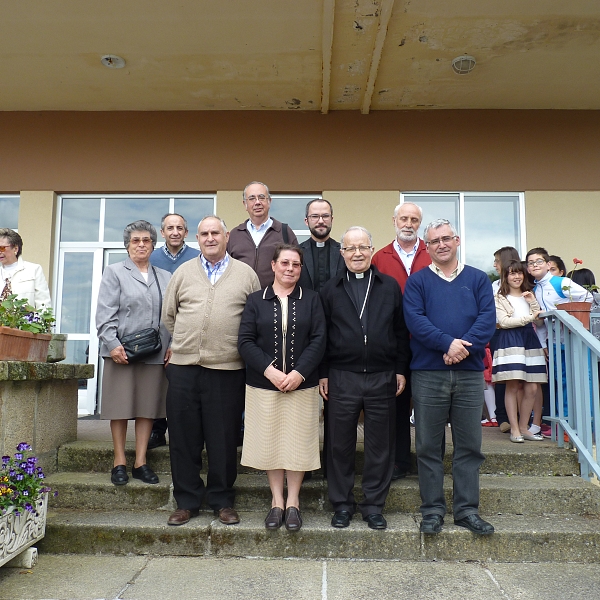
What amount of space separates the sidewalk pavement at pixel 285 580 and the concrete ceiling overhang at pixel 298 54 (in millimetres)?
4750

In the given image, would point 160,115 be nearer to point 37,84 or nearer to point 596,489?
point 37,84

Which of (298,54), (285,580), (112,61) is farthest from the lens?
(112,61)

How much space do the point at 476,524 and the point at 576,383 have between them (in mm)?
1488

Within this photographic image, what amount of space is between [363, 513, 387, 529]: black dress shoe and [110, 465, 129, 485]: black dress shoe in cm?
158

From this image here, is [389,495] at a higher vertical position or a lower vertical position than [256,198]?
lower

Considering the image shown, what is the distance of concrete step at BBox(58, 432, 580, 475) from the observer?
13.5 ft

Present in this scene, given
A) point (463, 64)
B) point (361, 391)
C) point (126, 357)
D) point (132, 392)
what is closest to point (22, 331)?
point (126, 357)

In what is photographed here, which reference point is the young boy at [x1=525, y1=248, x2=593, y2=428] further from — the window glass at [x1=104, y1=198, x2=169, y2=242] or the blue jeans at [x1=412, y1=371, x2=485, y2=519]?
the window glass at [x1=104, y1=198, x2=169, y2=242]

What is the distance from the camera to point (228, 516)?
3.48 metres

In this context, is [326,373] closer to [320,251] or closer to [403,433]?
[403,433]


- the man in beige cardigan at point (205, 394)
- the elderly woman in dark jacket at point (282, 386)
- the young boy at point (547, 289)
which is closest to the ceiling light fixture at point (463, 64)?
the young boy at point (547, 289)

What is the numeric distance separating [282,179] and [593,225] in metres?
3.92

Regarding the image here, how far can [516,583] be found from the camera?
10.0 feet

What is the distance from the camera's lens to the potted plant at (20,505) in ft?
10.1
